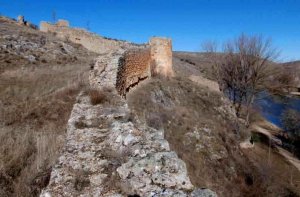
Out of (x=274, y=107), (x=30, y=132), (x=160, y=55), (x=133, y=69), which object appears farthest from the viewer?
(x=274, y=107)

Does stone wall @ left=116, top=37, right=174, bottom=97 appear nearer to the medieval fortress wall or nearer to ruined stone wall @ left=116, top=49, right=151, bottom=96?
ruined stone wall @ left=116, top=49, right=151, bottom=96

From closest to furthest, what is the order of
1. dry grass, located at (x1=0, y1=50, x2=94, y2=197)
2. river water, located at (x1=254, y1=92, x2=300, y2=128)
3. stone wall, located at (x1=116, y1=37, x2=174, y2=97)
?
dry grass, located at (x1=0, y1=50, x2=94, y2=197) → stone wall, located at (x1=116, y1=37, x2=174, y2=97) → river water, located at (x1=254, y1=92, x2=300, y2=128)

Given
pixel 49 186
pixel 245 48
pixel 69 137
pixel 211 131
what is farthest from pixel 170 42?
pixel 49 186

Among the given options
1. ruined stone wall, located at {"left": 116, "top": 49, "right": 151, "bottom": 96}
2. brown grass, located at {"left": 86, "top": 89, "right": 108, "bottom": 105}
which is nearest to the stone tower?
ruined stone wall, located at {"left": 116, "top": 49, "right": 151, "bottom": 96}

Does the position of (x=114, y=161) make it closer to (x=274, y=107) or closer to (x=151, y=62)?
(x=151, y=62)

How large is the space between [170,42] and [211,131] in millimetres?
6485

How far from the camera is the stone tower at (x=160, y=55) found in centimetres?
1814

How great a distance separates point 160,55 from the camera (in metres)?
18.6

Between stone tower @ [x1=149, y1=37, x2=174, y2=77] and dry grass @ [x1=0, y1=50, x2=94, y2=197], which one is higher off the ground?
stone tower @ [x1=149, y1=37, x2=174, y2=77]

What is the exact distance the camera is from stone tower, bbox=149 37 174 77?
18141 millimetres

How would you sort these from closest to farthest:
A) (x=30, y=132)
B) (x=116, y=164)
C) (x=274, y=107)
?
(x=116, y=164) → (x=30, y=132) → (x=274, y=107)

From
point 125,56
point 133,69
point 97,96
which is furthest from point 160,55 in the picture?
point 97,96

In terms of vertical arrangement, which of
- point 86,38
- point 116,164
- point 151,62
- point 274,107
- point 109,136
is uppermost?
point 86,38

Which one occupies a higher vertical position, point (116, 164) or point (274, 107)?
point (116, 164)
